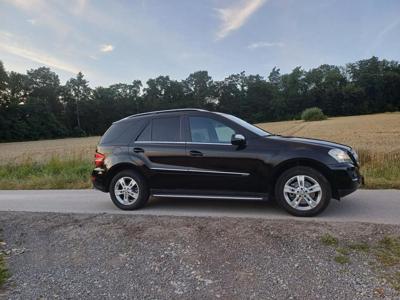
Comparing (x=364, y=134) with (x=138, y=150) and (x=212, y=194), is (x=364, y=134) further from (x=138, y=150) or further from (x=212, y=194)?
(x=138, y=150)

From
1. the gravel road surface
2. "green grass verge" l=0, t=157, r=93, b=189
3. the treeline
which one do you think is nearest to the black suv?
the gravel road surface

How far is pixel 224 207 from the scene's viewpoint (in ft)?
19.5

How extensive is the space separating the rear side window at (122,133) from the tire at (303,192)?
2691 mm

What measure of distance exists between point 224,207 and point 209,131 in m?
1.38

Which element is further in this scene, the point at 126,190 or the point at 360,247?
the point at 126,190

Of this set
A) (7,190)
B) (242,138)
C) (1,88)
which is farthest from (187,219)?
(1,88)

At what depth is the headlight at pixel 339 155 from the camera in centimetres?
501

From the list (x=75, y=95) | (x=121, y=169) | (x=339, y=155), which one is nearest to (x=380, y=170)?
(x=339, y=155)

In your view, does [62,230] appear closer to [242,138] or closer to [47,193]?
[242,138]

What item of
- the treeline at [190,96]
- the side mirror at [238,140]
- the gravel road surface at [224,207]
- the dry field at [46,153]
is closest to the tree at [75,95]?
the treeline at [190,96]

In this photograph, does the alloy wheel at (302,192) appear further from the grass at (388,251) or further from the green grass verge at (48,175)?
the green grass verge at (48,175)

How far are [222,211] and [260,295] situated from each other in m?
2.74

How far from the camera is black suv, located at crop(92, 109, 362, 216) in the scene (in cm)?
504

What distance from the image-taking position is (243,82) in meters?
103
